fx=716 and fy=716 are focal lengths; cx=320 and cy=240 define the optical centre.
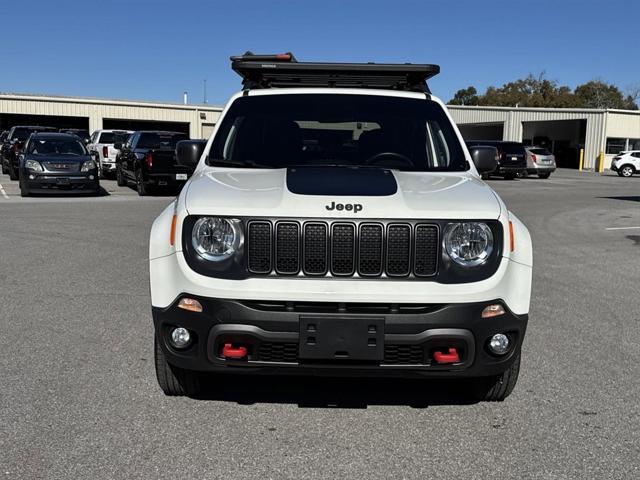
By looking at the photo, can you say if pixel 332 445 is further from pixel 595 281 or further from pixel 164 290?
pixel 595 281

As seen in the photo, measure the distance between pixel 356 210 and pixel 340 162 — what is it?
1.31m

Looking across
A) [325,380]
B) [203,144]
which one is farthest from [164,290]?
[203,144]

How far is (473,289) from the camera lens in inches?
142

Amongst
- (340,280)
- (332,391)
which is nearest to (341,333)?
(340,280)

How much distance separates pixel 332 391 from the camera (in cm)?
449

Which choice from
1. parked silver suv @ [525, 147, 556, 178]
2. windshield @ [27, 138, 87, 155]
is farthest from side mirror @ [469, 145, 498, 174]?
parked silver suv @ [525, 147, 556, 178]

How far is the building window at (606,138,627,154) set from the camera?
48844 millimetres

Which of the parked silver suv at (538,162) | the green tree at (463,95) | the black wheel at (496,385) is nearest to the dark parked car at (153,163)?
the black wheel at (496,385)

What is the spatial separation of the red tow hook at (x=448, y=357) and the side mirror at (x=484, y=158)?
1.84 meters

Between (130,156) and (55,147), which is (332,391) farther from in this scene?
(130,156)

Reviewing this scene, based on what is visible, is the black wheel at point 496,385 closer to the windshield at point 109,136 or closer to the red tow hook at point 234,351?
the red tow hook at point 234,351

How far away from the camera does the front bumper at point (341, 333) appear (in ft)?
11.6

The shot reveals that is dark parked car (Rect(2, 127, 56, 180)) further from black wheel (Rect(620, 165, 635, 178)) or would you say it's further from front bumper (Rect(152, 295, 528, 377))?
black wheel (Rect(620, 165, 635, 178))

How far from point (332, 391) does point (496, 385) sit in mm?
1004
